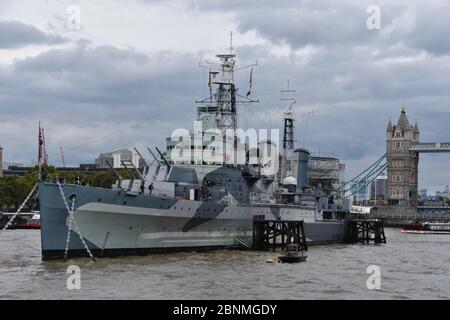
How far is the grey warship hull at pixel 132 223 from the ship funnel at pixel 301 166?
739 inches

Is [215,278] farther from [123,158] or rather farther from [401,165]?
[401,165]

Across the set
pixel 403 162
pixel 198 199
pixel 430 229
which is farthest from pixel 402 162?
pixel 198 199

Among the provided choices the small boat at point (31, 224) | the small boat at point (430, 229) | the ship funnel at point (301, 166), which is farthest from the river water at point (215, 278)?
the small boat at point (430, 229)

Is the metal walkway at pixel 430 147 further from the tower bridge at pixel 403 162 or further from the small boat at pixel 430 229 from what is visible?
the small boat at pixel 430 229

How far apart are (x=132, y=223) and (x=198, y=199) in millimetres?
7319

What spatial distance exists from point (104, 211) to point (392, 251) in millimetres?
30066

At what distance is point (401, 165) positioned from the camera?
190250 mm

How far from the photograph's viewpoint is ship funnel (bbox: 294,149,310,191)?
239ft

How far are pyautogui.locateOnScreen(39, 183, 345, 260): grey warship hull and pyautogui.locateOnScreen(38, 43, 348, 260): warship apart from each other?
6 cm

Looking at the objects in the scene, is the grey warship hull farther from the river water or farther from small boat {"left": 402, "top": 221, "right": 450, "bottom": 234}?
small boat {"left": 402, "top": 221, "right": 450, "bottom": 234}

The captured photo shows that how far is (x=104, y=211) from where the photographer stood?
41.8 m

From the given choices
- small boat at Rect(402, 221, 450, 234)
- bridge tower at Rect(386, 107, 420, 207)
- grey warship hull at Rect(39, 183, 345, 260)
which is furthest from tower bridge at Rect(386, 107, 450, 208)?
grey warship hull at Rect(39, 183, 345, 260)
